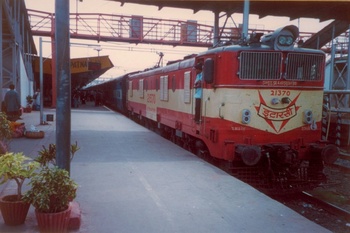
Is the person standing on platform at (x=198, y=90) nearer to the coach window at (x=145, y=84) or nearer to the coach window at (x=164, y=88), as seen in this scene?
the coach window at (x=164, y=88)

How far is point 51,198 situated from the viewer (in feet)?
13.8

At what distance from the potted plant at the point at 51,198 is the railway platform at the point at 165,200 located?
0.45 meters

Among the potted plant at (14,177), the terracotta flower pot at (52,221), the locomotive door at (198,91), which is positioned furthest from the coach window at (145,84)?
the terracotta flower pot at (52,221)

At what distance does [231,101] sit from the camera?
7875 mm

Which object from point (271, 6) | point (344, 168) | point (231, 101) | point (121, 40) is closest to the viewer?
point (231, 101)

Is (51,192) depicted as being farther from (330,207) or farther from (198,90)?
(198,90)

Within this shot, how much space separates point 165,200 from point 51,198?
2.11 meters

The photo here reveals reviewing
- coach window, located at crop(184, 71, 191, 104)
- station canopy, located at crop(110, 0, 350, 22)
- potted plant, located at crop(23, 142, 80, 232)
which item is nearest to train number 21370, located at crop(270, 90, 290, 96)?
coach window, located at crop(184, 71, 191, 104)

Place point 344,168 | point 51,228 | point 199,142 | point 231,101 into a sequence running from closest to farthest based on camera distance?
point 51,228 < point 231,101 < point 199,142 < point 344,168

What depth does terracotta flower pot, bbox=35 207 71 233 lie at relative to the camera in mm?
4102

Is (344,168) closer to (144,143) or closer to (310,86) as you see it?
(310,86)

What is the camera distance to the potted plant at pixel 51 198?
4.11 metres

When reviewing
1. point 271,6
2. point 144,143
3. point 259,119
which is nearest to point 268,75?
point 259,119

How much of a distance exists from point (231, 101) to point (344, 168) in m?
5.29
